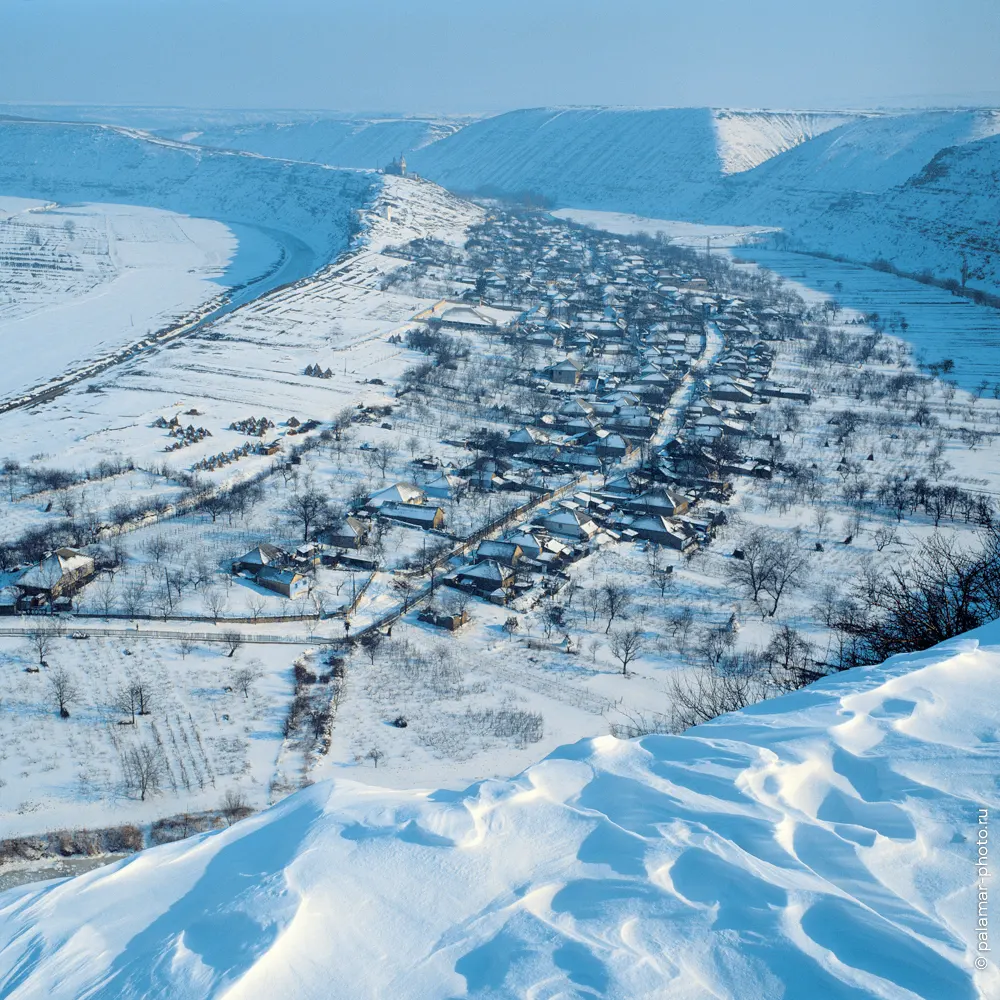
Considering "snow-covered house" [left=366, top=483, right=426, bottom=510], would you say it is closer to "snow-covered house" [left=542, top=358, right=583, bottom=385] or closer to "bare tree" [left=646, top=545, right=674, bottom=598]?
"bare tree" [left=646, top=545, right=674, bottom=598]

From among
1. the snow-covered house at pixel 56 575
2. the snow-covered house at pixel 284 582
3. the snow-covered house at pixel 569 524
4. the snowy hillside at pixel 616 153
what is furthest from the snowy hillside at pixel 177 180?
the snow-covered house at pixel 284 582

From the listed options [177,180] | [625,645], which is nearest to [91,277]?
[177,180]

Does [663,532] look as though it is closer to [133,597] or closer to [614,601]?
[614,601]

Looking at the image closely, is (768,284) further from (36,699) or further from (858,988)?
(858,988)

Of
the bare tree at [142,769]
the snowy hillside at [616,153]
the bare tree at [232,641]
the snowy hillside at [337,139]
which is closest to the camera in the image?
the bare tree at [142,769]

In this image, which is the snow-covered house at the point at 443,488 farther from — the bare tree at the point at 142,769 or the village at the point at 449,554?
the bare tree at the point at 142,769

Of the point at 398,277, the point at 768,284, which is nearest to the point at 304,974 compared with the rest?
the point at 398,277
